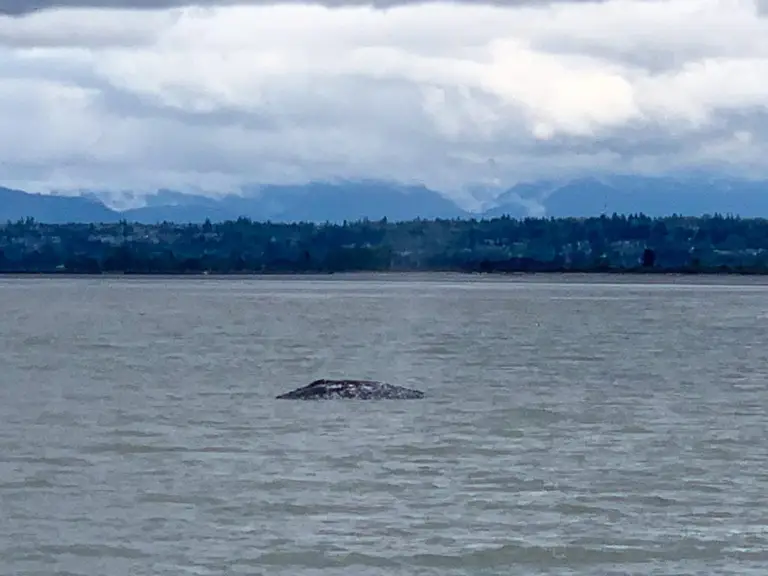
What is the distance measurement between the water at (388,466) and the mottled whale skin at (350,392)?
971mm

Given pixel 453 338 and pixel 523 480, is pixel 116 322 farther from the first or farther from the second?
pixel 523 480

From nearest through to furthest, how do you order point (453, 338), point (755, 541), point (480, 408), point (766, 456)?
1. point (755, 541)
2. point (766, 456)
3. point (480, 408)
4. point (453, 338)

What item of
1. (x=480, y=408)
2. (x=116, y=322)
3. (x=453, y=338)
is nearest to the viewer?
(x=480, y=408)

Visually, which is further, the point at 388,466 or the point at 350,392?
the point at 350,392

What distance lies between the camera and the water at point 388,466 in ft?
91.5

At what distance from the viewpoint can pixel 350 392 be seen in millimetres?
52125

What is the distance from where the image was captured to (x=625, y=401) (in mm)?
53719

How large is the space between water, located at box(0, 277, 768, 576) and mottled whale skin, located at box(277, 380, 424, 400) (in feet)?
3.19

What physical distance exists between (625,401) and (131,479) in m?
21.8

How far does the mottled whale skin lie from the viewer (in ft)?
171

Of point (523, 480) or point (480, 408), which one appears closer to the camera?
point (523, 480)

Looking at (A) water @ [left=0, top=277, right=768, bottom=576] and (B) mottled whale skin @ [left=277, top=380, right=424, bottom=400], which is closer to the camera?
(A) water @ [left=0, top=277, right=768, bottom=576]

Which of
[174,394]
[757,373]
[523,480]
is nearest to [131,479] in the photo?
[523,480]

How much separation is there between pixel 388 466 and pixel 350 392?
15.0 meters
